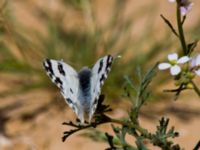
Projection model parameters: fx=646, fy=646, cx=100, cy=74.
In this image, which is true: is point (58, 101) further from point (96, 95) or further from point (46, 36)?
point (96, 95)

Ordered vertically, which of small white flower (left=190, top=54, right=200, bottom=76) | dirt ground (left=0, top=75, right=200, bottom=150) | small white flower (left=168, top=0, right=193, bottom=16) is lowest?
small white flower (left=190, top=54, right=200, bottom=76)

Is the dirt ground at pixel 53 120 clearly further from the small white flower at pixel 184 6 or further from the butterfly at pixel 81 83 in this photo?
the small white flower at pixel 184 6

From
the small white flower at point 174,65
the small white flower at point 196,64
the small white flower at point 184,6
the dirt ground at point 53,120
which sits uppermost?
the dirt ground at point 53,120

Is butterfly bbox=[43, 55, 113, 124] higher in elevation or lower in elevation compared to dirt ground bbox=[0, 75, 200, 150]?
lower

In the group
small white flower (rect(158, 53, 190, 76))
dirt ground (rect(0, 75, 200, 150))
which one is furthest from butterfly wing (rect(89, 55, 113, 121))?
dirt ground (rect(0, 75, 200, 150))

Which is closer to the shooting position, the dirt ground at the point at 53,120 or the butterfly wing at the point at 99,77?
the butterfly wing at the point at 99,77

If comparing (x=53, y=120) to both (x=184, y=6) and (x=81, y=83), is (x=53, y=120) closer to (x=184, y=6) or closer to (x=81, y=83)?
(x=81, y=83)

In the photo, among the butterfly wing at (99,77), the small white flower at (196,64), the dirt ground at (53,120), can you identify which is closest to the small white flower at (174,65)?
the small white flower at (196,64)

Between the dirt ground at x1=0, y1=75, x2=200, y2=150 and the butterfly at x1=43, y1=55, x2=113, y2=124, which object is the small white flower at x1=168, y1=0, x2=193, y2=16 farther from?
the dirt ground at x1=0, y1=75, x2=200, y2=150

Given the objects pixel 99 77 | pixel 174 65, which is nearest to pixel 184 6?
pixel 174 65
